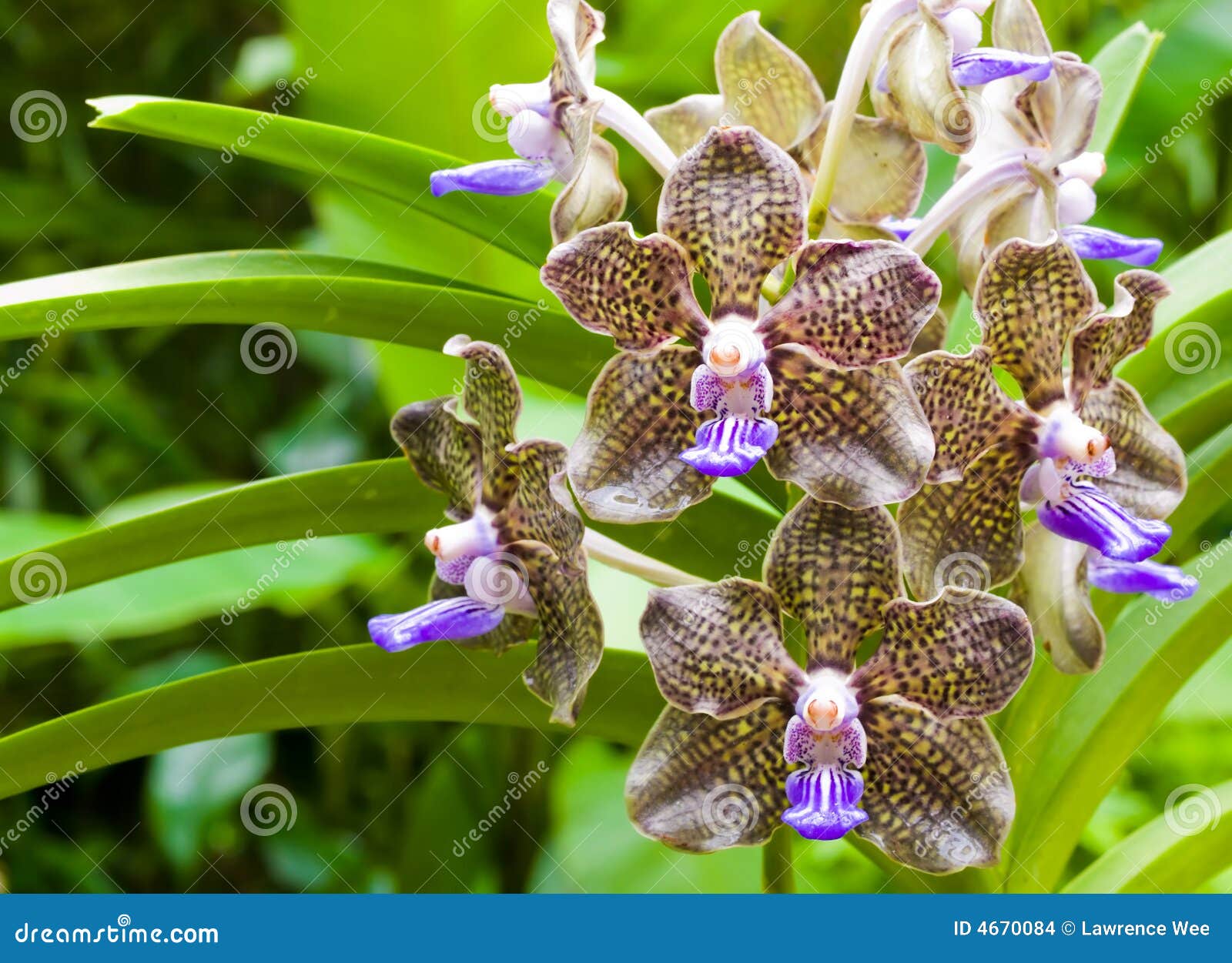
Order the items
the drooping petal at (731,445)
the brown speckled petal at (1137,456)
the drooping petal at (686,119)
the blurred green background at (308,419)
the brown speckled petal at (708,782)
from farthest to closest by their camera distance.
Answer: the blurred green background at (308,419) < the drooping petal at (686,119) < the brown speckled petal at (1137,456) < the brown speckled petal at (708,782) < the drooping petal at (731,445)

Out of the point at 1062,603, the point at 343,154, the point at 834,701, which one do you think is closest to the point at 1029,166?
the point at 1062,603

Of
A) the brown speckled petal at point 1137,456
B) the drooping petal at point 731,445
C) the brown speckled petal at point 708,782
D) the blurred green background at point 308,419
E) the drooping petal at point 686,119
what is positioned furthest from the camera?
the blurred green background at point 308,419

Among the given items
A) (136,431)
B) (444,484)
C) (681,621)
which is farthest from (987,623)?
(136,431)

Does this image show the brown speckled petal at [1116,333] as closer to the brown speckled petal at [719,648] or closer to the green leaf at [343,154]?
the brown speckled petal at [719,648]

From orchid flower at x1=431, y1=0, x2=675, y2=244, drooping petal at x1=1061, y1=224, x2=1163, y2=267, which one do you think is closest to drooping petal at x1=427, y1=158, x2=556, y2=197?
orchid flower at x1=431, y1=0, x2=675, y2=244

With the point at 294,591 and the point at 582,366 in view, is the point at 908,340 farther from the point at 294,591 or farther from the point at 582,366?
the point at 294,591

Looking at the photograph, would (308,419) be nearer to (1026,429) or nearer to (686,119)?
(686,119)

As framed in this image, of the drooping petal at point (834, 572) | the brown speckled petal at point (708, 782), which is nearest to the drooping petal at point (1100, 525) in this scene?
the drooping petal at point (834, 572)
